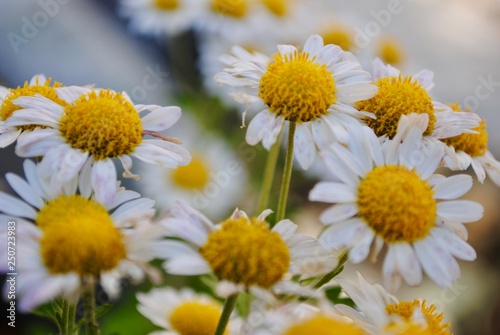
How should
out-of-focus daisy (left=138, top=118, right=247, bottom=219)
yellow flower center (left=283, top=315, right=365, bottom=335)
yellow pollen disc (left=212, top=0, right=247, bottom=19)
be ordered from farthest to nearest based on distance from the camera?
yellow pollen disc (left=212, top=0, right=247, bottom=19)
out-of-focus daisy (left=138, top=118, right=247, bottom=219)
yellow flower center (left=283, top=315, right=365, bottom=335)

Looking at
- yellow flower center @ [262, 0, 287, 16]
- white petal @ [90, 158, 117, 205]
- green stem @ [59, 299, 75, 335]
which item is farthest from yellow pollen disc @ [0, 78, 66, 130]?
yellow flower center @ [262, 0, 287, 16]

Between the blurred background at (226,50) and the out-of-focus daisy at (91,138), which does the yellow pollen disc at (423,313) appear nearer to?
the out-of-focus daisy at (91,138)

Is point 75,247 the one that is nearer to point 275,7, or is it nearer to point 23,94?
point 23,94

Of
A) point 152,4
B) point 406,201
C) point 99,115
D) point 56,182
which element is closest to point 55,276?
point 56,182

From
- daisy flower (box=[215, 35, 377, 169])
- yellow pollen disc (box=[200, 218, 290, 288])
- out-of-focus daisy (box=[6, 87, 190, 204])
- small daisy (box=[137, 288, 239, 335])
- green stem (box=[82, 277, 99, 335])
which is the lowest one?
small daisy (box=[137, 288, 239, 335])

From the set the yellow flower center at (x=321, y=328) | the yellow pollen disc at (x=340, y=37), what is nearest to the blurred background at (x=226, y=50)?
the yellow pollen disc at (x=340, y=37)

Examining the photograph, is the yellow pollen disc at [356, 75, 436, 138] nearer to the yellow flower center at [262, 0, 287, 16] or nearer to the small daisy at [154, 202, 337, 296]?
the small daisy at [154, 202, 337, 296]

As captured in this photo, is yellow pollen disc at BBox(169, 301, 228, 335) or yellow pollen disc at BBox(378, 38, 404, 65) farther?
yellow pollen disc at BBox(378, 38, 404, 65)
